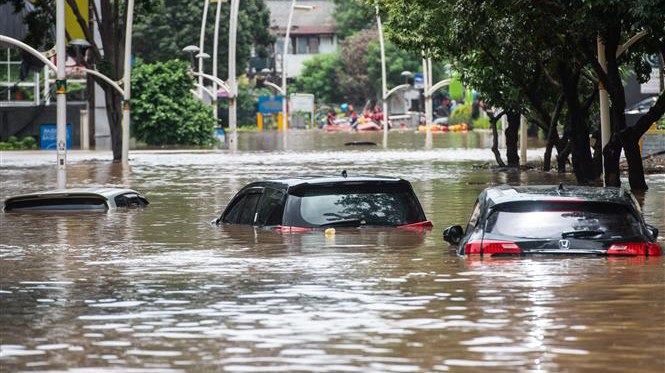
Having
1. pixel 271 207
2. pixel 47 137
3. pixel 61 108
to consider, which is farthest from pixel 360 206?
pixel 47 137

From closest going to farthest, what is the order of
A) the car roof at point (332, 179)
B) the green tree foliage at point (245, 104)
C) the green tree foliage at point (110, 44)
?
the car roof at point (332, 179) → the green tree foliage at point (110, 44) → the green tree foliage at point (245, 104)

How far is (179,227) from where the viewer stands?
24109 millimetres

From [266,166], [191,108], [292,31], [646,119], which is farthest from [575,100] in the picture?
[292,31]

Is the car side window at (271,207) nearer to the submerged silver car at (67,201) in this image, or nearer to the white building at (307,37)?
the submerged silver car at (67,201)

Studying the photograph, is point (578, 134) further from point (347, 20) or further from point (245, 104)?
point (347, 20)

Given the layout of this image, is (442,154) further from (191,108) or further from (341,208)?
(341,208)

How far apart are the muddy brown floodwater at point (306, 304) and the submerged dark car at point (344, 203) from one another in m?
0.17

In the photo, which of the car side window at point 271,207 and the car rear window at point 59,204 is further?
the car rear window at point 59,204

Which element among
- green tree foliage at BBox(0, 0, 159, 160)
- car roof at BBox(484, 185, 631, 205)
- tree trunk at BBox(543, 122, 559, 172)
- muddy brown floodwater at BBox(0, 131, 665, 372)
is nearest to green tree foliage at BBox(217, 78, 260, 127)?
green tree foliage at BBox(0, 0, 159, 160)

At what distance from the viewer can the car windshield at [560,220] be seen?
47.5ft

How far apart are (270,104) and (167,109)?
58.6m

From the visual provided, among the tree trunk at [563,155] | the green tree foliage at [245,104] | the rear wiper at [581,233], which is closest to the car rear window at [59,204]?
the rear wiper at [581,233]

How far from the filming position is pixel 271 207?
1841 centimetres

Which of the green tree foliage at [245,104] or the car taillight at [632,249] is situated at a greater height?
the green tree foliage at [245,104]
